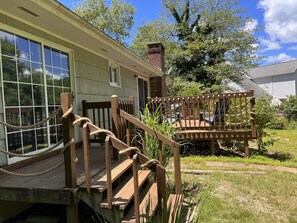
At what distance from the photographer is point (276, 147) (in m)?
8.75

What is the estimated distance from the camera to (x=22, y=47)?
379 cm

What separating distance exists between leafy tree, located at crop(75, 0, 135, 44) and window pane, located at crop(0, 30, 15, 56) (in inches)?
1026

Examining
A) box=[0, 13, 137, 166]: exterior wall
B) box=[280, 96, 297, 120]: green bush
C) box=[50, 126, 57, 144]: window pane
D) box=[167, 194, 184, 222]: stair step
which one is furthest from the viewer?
box=[280, 96, 297, 120]: green bush

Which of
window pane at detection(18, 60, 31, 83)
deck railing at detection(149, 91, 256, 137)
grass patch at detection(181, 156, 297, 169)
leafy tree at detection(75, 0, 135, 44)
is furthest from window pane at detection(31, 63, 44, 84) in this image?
leafy tree at detection(75, 0, 135, 44)

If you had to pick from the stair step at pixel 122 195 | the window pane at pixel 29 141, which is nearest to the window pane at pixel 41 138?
the window pane at pixel 29 141

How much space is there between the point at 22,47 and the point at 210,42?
703 inches

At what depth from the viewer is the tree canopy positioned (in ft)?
64.6

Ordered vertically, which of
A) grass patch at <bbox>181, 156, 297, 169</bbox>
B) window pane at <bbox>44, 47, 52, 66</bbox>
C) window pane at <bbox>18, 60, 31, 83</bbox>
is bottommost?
grass patch at <bbox>181, 156, 297, 169</bbox>

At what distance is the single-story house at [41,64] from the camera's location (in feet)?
11.2

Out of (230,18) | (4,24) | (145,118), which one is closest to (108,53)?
(145,118)

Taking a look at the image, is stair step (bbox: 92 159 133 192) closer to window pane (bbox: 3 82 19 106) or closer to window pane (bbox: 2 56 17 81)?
window pane (bbox: 3 82 19 106)

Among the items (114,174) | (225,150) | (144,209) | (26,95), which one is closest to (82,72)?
(26,95)

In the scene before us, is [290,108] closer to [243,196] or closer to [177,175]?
[243,196]

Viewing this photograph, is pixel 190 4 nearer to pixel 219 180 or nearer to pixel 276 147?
pixel 276 147
